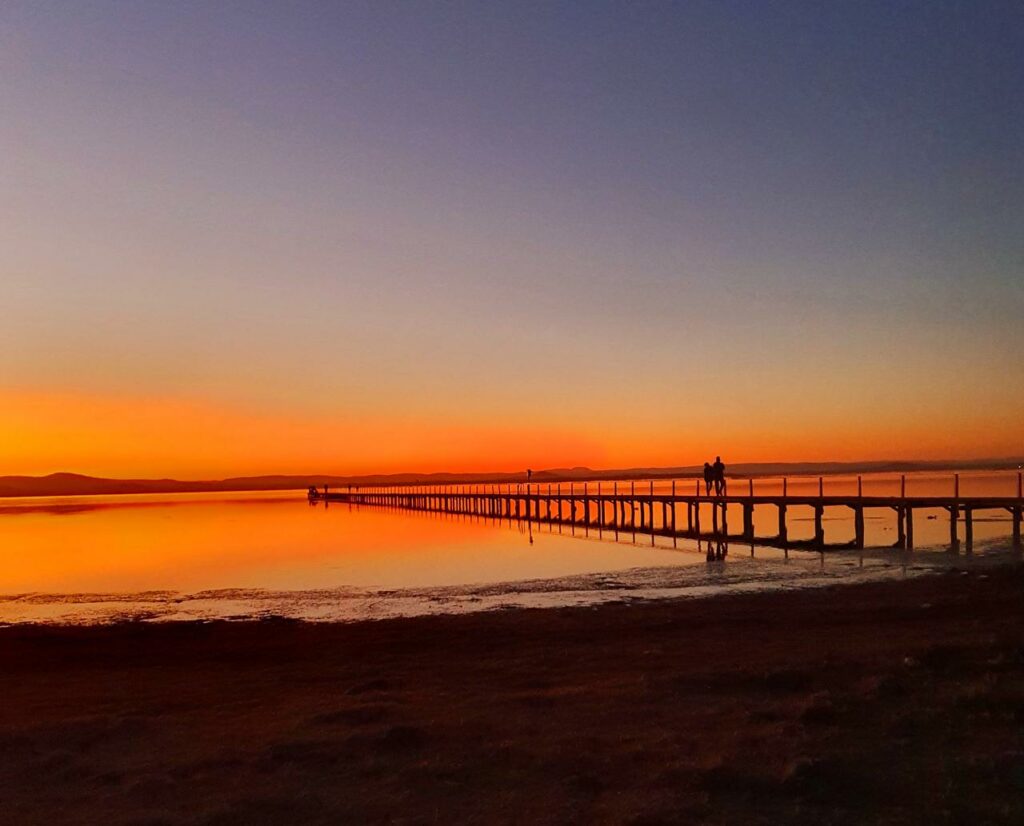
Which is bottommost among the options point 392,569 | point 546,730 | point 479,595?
point 392,569

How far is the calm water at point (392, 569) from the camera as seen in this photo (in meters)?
20.7

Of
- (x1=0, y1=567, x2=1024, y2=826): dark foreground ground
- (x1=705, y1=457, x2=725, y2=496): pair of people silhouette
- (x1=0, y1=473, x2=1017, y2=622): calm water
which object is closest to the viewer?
(x1=0, y1=567, x2=1024, y2=826): dark foreground ground

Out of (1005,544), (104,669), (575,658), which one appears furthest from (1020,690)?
(1005,544)

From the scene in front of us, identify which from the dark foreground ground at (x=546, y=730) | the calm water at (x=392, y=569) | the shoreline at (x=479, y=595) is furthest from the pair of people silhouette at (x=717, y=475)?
the dark foreground ground at (x=546, y=730)

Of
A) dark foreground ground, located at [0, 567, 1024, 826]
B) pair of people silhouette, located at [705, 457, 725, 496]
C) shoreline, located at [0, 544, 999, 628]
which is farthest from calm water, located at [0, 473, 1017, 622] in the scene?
dark foreground ground, located at [0, 567, 1024, 826]

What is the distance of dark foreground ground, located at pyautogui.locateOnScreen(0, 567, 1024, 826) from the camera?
5949 millimetres

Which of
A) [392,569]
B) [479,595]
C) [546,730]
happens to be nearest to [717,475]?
[392,569]

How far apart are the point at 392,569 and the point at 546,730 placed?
22977mm

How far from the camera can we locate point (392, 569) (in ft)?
98.6

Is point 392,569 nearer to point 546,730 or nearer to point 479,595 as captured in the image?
point 479,595

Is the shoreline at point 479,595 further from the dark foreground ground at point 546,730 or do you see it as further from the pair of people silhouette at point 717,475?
the pair of people silhouette at point 717,475

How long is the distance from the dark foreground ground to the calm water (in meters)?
6.83

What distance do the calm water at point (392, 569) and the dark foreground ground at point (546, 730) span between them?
683 cm

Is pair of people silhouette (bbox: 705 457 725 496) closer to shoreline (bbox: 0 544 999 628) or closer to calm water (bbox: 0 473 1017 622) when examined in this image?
calm water (bbox: 0 473 1017 622)
